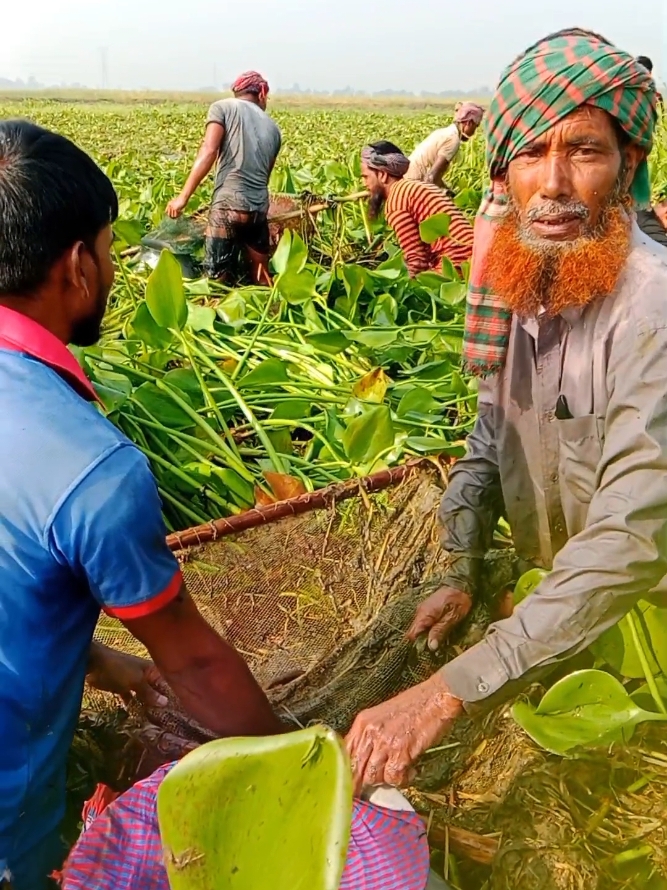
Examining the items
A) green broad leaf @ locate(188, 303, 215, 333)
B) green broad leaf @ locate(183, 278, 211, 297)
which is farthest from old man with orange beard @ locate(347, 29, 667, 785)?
green broad leaf @ locate(183, 278, 211, 297)

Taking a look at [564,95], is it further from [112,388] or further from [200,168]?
[200,168]

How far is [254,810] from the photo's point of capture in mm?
598

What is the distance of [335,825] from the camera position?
1.89 feet

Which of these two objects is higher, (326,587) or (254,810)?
(254,810)

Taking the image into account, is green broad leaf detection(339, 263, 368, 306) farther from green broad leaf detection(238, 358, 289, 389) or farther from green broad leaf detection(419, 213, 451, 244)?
green broad leaf detection(238, 358, 289, 389)

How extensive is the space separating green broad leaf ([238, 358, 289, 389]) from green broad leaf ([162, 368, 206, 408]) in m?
0.11

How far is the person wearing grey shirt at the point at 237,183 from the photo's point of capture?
15.0ft

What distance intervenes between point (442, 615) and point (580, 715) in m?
0.47

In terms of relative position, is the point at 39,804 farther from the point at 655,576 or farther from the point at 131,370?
the point at 131,370

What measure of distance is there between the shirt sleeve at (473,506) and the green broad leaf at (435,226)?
1720 millimetres

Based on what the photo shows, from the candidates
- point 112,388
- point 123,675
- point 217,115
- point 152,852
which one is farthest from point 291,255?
point 217,115

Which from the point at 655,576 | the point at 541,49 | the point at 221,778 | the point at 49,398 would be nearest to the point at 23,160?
the point at 49,398

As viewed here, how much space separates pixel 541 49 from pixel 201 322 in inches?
61.6

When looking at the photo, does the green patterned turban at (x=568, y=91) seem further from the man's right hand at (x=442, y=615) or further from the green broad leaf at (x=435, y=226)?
the green broad leaf at (x=435, y=226)
